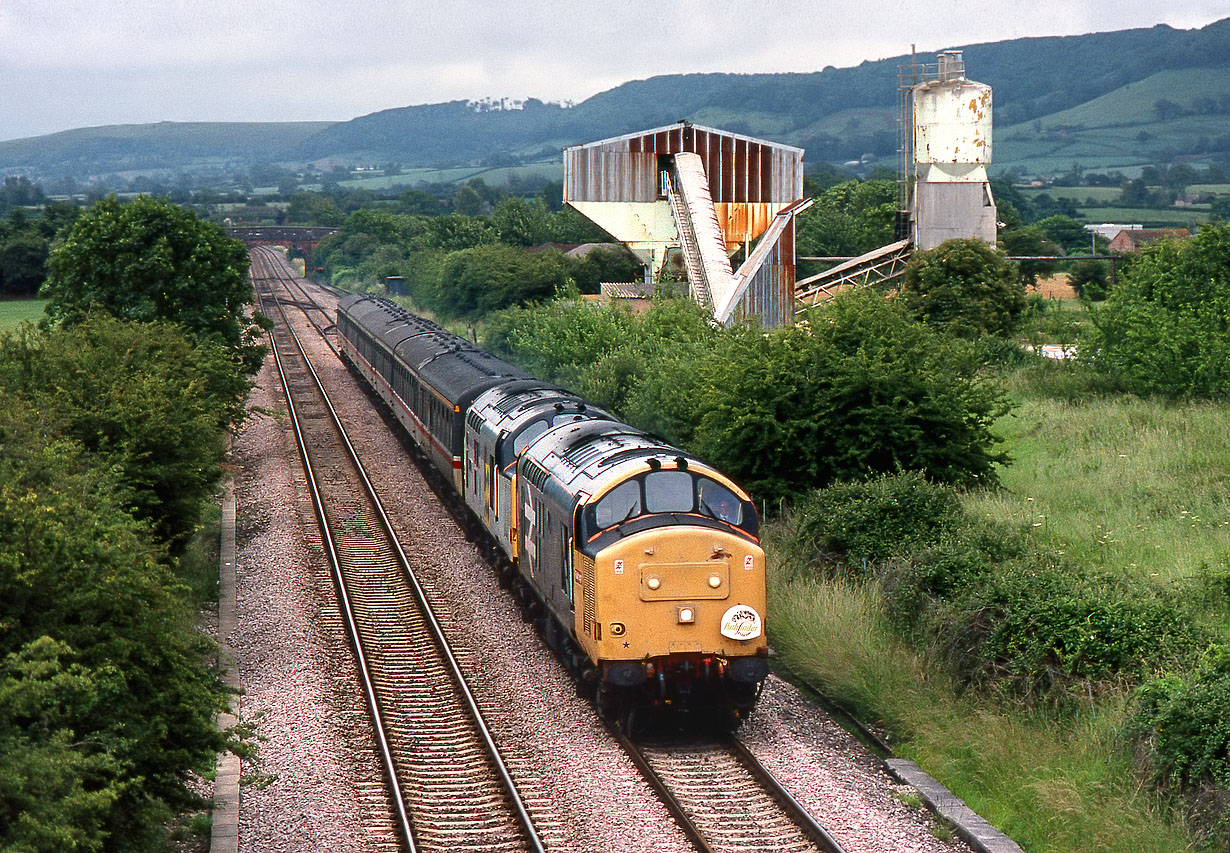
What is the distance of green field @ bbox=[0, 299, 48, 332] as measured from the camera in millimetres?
61584

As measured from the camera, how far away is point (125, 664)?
10102 mm

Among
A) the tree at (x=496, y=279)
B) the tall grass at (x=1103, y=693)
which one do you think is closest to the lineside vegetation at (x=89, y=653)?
the tall grass at (x=1103, y=693)

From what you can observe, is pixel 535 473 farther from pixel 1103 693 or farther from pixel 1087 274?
pixel 1087 274

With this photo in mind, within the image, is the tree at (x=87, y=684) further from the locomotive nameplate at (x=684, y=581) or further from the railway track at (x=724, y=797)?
the locomotive nameplate at (x=684, y=581)

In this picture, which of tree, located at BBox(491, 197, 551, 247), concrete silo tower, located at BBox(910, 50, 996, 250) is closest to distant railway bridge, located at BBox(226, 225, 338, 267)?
tree, located at BBox(491, 197, 551, 247)

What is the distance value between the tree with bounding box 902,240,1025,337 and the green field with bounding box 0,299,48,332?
40320 mm

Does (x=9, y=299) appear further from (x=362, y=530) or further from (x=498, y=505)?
(x=498, y=505)

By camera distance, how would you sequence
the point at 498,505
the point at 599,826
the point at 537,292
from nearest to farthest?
the point at 599,826, the point at 498,505, the point at 537,292

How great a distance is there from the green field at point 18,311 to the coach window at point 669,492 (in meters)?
50.8

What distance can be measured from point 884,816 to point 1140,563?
760cm

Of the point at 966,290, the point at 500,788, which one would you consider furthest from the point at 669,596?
the point at 966,290

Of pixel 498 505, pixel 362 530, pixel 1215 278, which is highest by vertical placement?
pixel 1215 278

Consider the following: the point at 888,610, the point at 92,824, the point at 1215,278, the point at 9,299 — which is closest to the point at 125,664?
the point at 92,824

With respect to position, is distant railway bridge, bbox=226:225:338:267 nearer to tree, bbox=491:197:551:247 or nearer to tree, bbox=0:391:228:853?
tree, bbox=491:197:551:247
